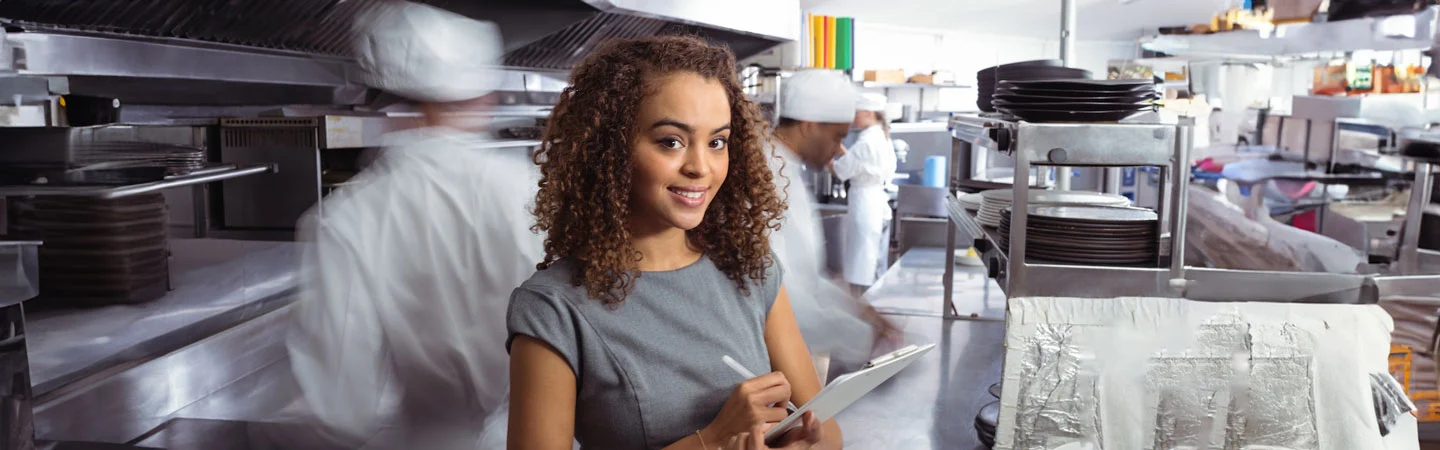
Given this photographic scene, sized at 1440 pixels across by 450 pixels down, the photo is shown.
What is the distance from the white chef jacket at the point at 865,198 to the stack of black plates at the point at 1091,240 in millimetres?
3812

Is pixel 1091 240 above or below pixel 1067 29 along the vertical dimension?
below

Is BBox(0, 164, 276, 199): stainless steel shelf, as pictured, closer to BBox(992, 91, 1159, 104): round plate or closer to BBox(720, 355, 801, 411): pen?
BBox(720, 355, 801, 411): pen

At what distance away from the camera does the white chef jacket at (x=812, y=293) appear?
2381 mm

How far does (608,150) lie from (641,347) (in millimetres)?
215

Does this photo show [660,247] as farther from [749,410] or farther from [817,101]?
[817,101]

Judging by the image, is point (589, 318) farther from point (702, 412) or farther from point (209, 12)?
point (209, 12)

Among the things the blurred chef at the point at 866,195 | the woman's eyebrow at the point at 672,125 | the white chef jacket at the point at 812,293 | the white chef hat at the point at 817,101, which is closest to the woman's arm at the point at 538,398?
the woman's eyebrow at the point at 672,125

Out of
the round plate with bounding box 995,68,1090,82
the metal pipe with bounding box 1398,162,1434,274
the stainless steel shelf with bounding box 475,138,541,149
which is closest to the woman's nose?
the round plate with bounding box 995,68,1090,82

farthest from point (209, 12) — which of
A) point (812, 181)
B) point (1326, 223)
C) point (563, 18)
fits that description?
point (812, 181)

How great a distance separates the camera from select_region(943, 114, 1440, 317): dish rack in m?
1.62

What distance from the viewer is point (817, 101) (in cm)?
310

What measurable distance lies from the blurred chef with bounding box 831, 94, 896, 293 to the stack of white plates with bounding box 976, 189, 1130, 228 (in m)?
3.37

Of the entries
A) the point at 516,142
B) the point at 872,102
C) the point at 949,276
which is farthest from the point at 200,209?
the point at 872,102

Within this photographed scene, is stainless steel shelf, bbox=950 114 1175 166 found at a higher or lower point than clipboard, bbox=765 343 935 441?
higher
